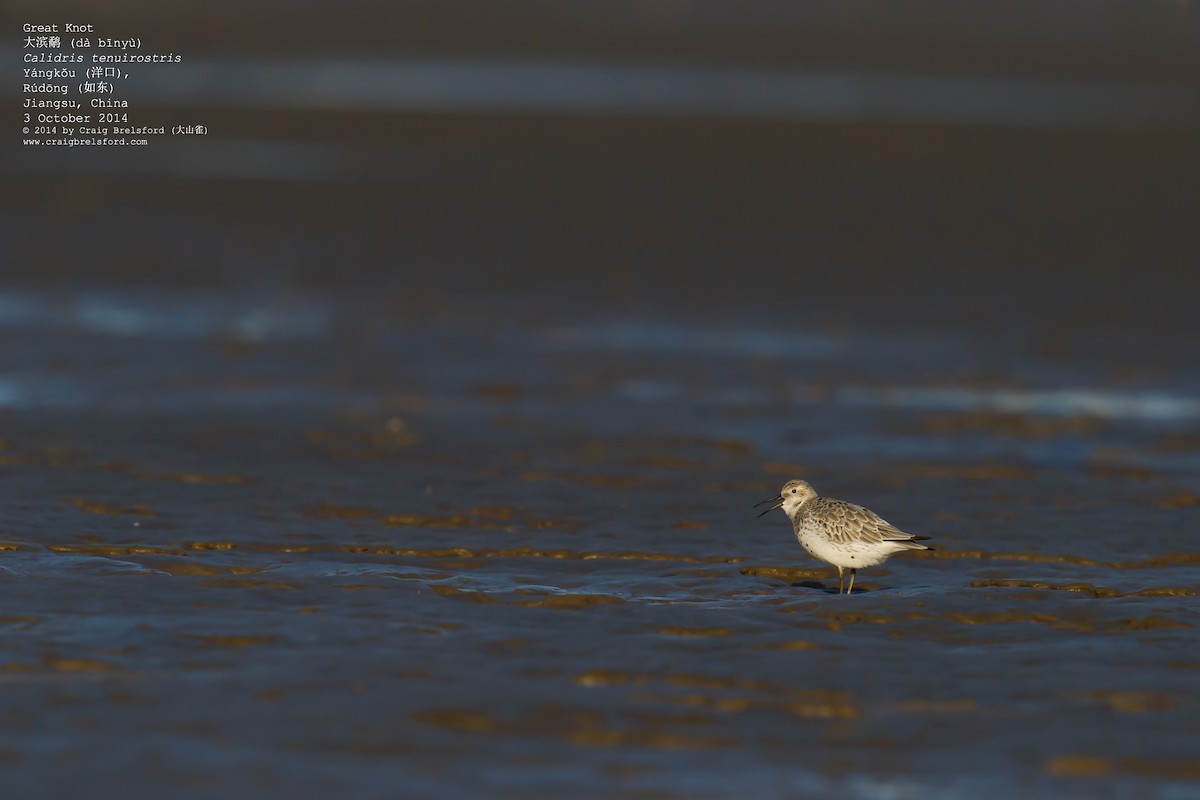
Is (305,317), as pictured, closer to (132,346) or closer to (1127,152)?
(132,346)

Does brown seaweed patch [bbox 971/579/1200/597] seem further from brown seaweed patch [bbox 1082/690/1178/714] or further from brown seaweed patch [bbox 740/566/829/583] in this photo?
brown seaweed patch [bbox 1082/690/1178/714]

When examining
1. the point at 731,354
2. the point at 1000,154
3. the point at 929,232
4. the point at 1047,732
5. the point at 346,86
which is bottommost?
the point at 1047,732

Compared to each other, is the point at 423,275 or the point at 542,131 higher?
the point at 542,131

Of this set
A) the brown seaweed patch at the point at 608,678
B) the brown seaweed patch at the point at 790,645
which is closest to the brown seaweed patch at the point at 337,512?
the brown seaweed patch at the point at 608,678

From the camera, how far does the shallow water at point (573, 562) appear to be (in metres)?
6.71

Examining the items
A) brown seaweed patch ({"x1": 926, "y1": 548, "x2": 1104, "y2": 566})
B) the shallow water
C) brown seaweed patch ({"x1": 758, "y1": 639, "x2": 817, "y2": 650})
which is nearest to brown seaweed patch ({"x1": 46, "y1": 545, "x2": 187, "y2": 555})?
the shallow water

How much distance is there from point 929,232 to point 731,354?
595cm

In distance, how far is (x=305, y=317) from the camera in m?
16.4

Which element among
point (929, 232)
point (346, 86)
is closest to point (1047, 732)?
point (929, 232)

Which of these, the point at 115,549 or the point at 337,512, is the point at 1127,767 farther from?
the point at 115,549

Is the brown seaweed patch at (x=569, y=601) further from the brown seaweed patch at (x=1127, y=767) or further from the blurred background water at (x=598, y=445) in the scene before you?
the brown seaweed patch at (x=1127, y=767)

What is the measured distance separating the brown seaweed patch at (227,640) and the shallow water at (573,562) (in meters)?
0.02

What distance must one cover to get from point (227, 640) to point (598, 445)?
4.82 metres

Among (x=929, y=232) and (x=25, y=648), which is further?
(x=929, y=232)
